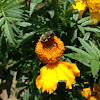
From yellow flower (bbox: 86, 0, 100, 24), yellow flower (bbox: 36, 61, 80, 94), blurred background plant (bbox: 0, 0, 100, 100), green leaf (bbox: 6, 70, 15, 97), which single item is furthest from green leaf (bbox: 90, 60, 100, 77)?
green leaf (bbox: 6, 70, 15, 97)

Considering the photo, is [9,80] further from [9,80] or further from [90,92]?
[90,92]

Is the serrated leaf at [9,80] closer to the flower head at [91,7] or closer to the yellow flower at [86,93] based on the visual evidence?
the yellow flower at [86,93]

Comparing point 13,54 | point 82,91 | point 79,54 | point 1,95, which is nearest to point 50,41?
point 79,54

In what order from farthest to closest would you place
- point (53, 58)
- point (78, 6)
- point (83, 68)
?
point (83, 68) → point (78, 6) → point (53, 58)

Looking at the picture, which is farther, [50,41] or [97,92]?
[97,92]

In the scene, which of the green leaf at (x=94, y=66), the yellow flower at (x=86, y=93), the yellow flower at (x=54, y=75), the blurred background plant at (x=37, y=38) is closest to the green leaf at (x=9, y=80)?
the blurred background plant at (x=37, y=38)

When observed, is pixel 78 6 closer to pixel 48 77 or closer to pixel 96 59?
pixel 96 59
